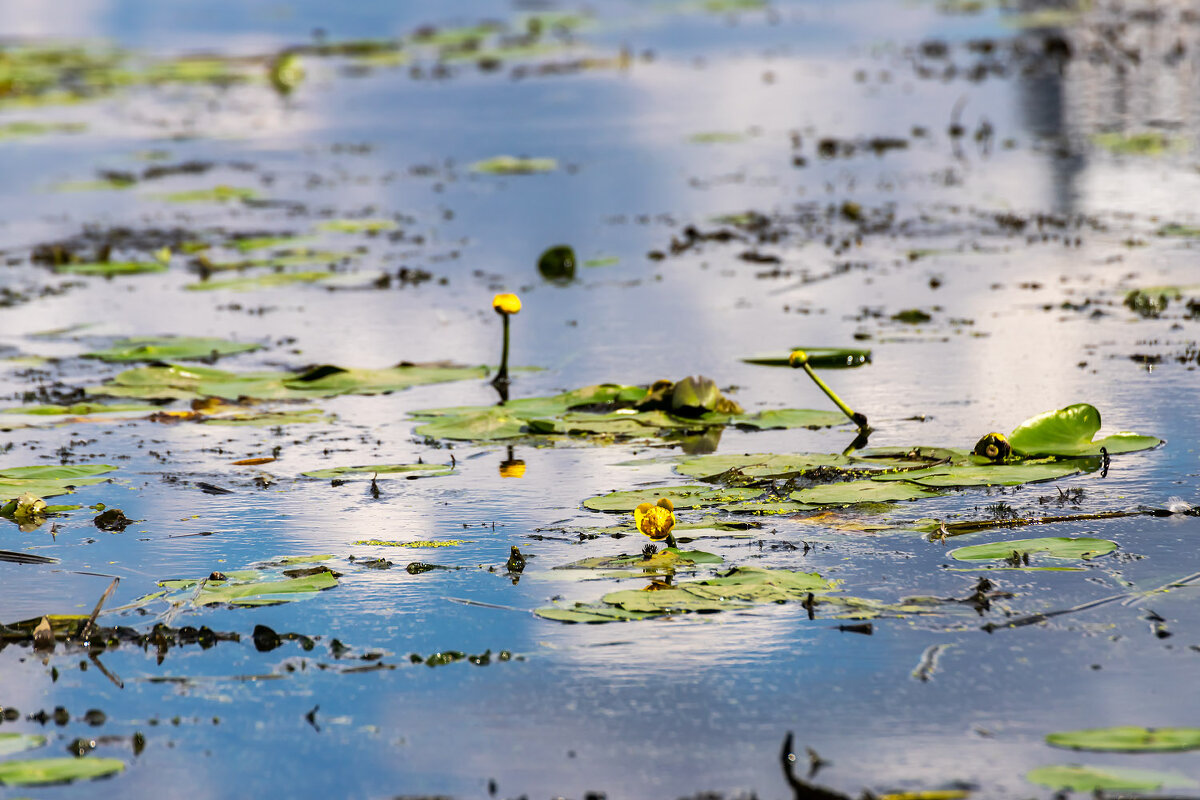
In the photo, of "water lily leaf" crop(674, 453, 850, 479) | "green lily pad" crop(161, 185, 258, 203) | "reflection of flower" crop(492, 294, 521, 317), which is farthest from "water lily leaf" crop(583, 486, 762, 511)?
"green lily pad" crop(161, 185, 258, 203)

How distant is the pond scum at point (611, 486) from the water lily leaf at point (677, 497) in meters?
0.02

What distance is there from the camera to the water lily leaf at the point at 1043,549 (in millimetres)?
4016

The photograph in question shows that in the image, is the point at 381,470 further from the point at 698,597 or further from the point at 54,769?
the point at 54,769

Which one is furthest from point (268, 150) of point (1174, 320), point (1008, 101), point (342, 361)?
point (1174, 320)

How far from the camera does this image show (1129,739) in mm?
2984

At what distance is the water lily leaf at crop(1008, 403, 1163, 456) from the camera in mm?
4863

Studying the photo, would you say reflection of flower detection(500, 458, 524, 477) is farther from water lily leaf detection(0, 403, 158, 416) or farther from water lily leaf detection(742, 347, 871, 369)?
water lily leaf detection(0, 403, 158, 416)

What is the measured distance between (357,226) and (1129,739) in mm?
8096

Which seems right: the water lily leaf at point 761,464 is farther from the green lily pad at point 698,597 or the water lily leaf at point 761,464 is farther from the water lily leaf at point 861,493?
the green lily pad at point 698,597

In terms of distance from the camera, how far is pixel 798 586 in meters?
3.84

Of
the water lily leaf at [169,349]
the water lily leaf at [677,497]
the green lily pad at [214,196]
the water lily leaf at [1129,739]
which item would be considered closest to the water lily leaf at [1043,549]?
the water lily leaf at [677,497]

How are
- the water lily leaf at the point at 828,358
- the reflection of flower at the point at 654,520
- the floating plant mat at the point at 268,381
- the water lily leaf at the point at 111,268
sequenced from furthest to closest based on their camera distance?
the water lily leaf at the point at 111,268
the water lily leaf at the point at 828,358
the floating plant mat at the point at 268,381
the reflection of flower at the point at 654,520

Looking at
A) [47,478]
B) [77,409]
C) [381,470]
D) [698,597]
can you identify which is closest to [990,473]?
[698,597]

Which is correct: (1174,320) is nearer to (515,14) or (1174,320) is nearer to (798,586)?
(798,586)
